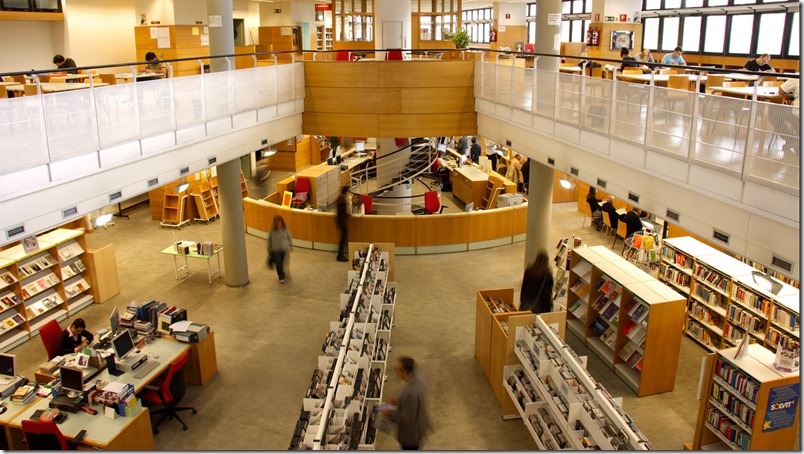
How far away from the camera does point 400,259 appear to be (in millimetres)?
Result: 15648

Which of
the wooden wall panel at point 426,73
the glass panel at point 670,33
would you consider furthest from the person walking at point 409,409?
the glass panel at point 670,33

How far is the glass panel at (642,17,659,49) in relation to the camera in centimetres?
2248

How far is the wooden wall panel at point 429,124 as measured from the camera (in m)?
13.6

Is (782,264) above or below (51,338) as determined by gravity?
above

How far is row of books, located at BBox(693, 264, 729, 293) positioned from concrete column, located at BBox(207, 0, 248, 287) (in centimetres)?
920

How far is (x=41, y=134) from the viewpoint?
22.7 ft

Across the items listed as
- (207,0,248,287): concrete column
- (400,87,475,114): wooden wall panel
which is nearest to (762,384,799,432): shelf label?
(400,87,475,114): wooden wall panel

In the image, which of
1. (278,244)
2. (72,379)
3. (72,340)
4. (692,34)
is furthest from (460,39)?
(72,379)

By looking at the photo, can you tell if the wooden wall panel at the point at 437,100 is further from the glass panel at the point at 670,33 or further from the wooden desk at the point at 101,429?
the glass panel at the point at 670,33

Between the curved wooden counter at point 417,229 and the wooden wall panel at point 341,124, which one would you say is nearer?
the wooden wall panel at point 341,124

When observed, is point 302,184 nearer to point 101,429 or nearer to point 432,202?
point 432,202

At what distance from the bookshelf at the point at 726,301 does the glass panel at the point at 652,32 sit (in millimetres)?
13362

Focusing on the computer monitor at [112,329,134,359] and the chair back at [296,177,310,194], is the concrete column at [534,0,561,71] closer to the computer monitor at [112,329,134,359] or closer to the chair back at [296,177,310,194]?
the computer monitor at [112,329,134,359]

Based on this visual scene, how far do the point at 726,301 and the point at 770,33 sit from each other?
10563 millimetres
